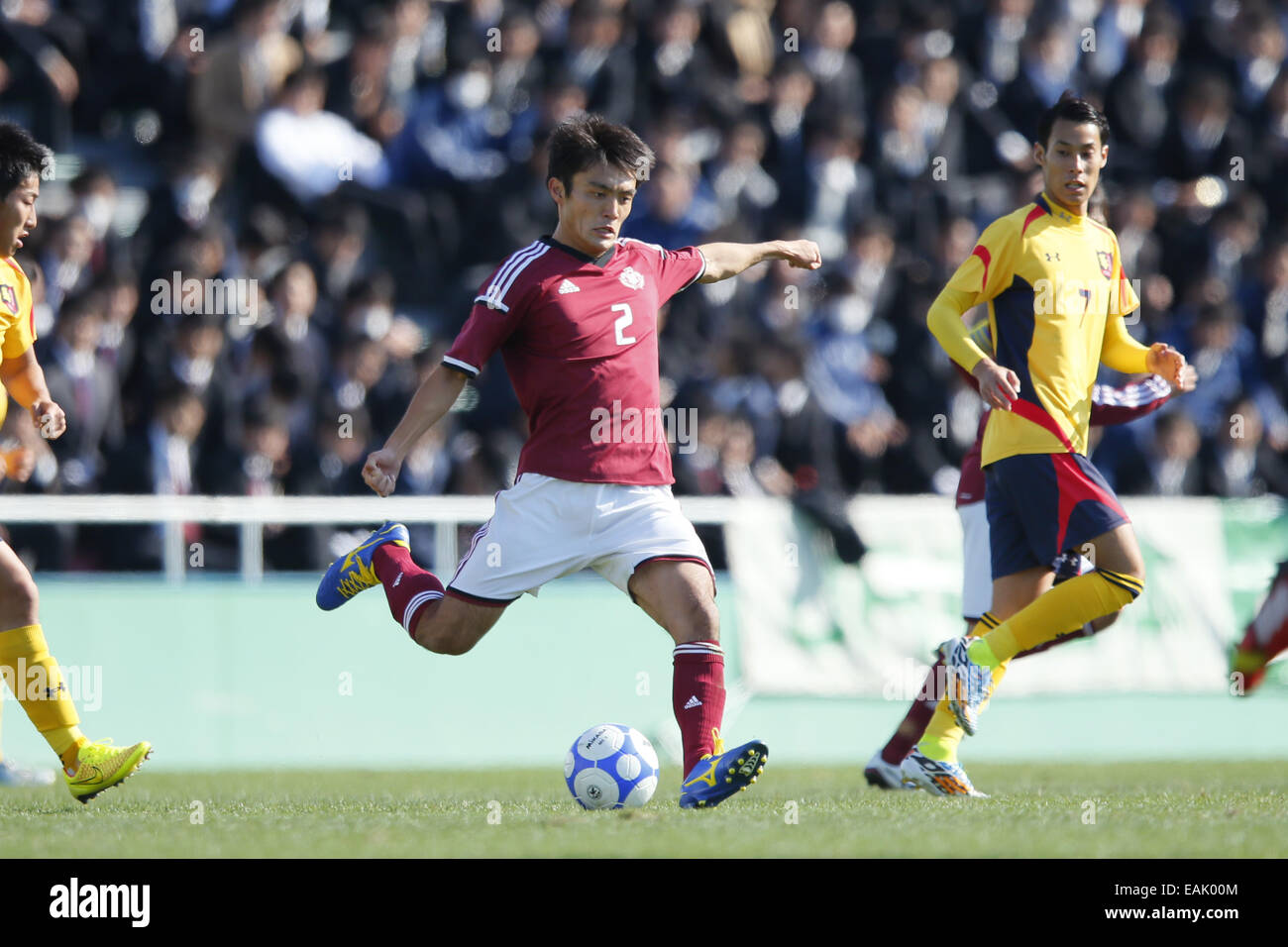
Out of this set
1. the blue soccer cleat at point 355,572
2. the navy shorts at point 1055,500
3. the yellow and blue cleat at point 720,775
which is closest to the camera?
the yellow and blue cleat at point 720,775

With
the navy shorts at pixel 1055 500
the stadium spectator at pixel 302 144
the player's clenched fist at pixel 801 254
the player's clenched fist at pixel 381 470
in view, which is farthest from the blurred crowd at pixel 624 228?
the player's clenched fist at pixel 381 470

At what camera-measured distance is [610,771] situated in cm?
636

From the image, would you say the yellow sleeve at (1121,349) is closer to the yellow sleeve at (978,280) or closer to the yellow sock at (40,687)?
the yellow sleeve at (978,280)

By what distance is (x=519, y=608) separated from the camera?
33.9 ft

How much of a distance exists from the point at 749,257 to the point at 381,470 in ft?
6.09

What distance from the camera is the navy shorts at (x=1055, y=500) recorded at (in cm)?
656

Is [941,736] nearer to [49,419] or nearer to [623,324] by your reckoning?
[623,324]

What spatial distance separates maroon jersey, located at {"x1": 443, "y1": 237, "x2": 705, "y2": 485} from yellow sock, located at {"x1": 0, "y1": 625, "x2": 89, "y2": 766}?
2.01 m

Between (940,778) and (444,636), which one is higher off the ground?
(444,636)

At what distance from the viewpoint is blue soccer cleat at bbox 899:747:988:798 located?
6.88 m

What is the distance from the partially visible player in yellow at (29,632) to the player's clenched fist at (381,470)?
4.98 ft

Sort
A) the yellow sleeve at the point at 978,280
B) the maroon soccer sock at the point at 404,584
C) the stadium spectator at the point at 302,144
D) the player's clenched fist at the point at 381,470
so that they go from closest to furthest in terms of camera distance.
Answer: the player's clenched fist at the point at 381,470
the maroon soccer sock at the point at 404,584
the yellow sleeve at the point at 978,280
the stadium spectator at the point at 302,144

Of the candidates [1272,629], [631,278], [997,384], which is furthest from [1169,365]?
[631,278]

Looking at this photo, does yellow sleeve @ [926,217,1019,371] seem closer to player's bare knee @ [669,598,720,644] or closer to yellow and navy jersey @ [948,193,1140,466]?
yellow and navy jersey @ [948,193,1140,466]
